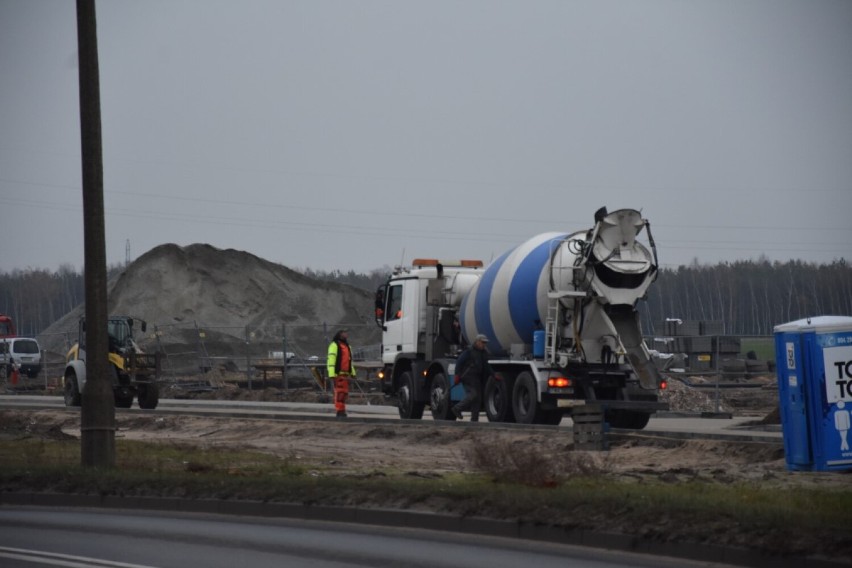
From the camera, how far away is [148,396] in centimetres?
3850

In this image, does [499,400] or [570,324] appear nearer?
[570,324]

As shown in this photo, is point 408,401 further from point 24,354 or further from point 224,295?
point 224,295

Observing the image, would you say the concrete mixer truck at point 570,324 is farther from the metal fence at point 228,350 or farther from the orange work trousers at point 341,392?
the metal fence at point 228,350

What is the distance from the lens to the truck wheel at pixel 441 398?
29.1 meters

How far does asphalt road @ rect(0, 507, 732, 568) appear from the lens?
440 inches

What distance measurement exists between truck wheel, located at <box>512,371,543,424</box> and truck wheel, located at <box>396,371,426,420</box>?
157 inches

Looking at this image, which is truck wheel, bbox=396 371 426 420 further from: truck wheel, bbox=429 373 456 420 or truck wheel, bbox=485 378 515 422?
truck wheel, bbox=485 378 515 422

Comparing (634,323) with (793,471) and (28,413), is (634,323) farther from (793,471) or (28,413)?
(28,413)

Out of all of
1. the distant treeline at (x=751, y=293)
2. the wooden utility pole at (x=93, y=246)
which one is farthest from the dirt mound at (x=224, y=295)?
the wooden utility pole at (x=93, y=246)

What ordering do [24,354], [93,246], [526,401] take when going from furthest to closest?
[24,354] < [526,401] < [93,246]

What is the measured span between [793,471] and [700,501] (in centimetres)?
449

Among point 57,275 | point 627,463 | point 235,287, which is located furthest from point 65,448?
point 57,275

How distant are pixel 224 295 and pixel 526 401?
54756 millimetres

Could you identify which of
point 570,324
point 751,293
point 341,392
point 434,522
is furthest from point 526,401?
point 751,293
